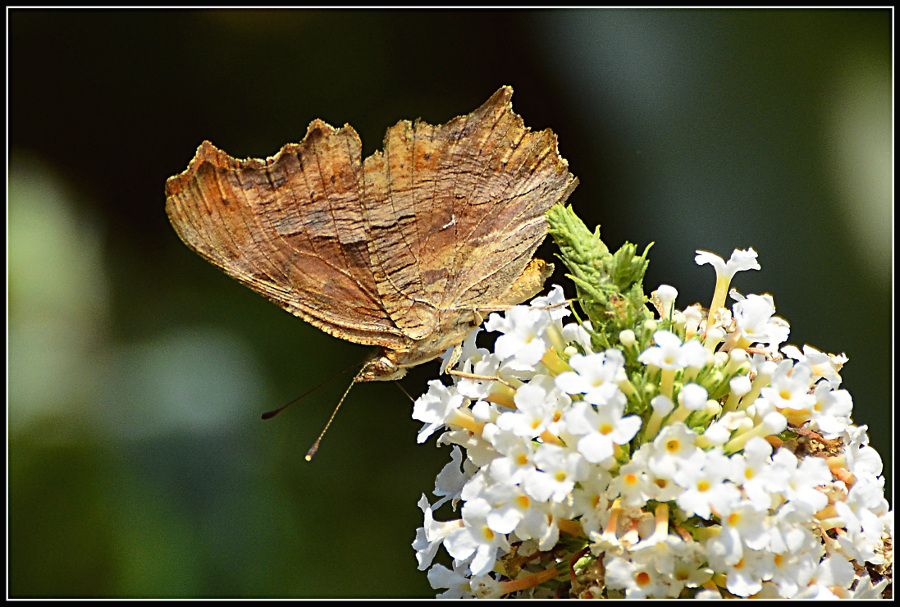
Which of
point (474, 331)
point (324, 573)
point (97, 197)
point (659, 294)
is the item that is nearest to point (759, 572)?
point (659, 294)

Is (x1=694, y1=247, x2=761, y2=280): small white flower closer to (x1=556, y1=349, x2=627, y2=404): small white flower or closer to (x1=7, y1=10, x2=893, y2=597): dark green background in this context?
(x1=556, y1=349, x2=627, y2=404): small white flower

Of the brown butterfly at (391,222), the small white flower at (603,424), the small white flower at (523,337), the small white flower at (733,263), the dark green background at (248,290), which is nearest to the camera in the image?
the small white flower at (603,424)

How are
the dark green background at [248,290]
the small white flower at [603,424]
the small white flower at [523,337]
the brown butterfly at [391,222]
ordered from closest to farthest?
the small white flower at [603,424] < the small white flower at [523,337] < the brown butterfly at [391,222] < the dark green background at [248,290]

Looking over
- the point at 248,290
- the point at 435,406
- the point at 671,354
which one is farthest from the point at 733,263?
the point at 248,290

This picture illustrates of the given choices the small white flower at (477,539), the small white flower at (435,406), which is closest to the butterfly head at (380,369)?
the small white flower at (435,406)

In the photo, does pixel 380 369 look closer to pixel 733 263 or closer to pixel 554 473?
pixel 554 473

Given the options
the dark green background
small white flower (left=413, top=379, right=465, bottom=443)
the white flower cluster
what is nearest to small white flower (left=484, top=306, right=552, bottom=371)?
the white flower cluster

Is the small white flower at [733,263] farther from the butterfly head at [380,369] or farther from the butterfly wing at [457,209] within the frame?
the butterfly head at [380,369]

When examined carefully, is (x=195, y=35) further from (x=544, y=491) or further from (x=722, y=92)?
(x=544, y=491)
